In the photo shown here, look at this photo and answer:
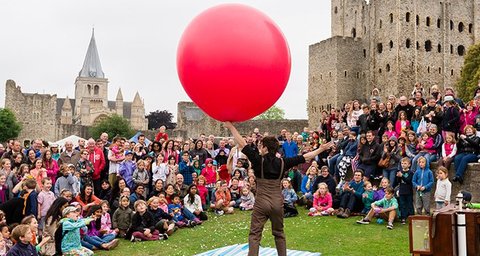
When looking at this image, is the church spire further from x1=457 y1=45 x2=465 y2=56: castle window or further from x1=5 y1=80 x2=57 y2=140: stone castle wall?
x1=457 y1=45 x2=465 y2=56: castle window

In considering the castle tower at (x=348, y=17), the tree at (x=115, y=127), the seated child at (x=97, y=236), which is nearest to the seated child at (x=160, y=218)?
the seated child at (x=97, y=236)

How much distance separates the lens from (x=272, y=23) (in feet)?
22.0

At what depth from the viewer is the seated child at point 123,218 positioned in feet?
34.6

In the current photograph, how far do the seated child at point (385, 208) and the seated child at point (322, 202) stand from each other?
1.16m

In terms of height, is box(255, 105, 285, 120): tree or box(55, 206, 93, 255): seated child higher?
box(255, 105, 285, 120): tree

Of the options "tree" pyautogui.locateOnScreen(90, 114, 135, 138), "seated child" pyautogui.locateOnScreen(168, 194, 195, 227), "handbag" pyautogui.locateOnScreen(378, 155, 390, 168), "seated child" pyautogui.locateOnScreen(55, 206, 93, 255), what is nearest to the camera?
"seated child" pyautogui.locateOnScreen(55, 206, 93, 255)

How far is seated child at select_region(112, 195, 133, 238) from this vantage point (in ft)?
34.6

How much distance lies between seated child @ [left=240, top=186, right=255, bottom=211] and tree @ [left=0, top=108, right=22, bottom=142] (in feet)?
184

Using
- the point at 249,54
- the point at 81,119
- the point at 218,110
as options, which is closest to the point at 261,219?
the point at 218,110

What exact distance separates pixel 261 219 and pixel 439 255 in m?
2.11

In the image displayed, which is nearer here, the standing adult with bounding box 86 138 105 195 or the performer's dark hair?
the performer's dark hair

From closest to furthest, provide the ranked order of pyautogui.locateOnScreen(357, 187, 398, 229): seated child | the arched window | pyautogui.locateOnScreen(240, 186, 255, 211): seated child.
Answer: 1. pyautogui.locateOnScreen(357, 187, 398, 229): seated child
2. pyautogui.locateOnScreen(240, 186, 255, 211): seated child
3. the arched window

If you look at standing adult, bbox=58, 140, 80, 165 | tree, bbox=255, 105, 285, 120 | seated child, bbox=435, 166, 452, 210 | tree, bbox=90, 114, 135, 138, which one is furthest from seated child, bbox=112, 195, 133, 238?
tree, bbox=255, 105, 285, 120

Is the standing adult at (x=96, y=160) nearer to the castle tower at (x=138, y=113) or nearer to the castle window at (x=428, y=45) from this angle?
the castle window at (x=428, y=45)
